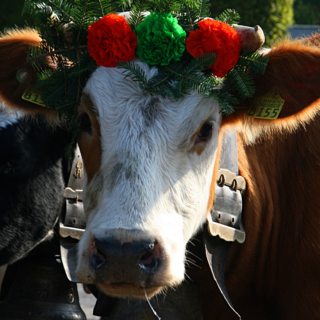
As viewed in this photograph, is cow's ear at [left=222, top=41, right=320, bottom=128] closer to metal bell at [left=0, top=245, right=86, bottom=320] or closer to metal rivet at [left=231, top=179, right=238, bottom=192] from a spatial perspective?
metal rivet at [left=231, top=179, right=238, bottom=192]

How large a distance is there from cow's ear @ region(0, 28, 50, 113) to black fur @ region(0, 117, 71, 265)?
0.89 ft

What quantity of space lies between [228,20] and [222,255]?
1228 millimetres

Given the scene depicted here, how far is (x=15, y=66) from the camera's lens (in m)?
2.72

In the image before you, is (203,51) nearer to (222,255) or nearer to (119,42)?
(119,42)

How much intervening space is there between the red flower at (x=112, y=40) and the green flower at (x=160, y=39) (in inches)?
1.9

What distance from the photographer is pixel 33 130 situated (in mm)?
3062

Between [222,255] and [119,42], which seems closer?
[119,42]

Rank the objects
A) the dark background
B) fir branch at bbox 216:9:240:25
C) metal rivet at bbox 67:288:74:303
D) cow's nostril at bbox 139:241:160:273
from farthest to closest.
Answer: the dark background, metal rivet at bbox 67:288:74:303, fir branch at bbox 216:9:240:25, cow's nostril at bbox 139:241:160:273

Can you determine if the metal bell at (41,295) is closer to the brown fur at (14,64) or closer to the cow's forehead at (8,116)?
the cow's forehead at (8,116)

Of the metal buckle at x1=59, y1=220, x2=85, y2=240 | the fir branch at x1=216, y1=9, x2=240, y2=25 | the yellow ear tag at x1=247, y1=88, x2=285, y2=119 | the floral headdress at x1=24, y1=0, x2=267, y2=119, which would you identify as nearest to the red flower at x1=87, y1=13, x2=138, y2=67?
the floral headdress at x1=24, y1=0, x2=267, y2=119

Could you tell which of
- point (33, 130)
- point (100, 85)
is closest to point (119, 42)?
point (100, 85)

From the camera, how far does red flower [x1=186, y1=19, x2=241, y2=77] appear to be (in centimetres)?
226

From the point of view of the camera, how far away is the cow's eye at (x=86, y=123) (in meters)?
2.46

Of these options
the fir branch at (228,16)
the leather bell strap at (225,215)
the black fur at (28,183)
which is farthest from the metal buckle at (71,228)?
the fir branch at (228,16)
